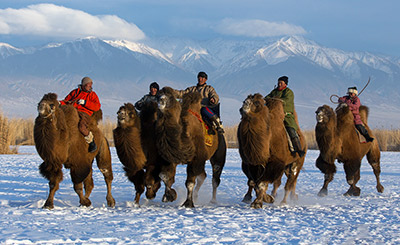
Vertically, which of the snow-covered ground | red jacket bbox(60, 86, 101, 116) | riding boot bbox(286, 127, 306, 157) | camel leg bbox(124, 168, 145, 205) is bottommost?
the snow-covered ground

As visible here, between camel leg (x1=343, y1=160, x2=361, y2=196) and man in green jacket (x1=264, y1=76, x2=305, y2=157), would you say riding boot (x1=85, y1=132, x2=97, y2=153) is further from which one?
camel leg (x1=343, y1=160, x2=361, y2=196)

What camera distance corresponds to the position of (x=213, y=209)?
8.48 meters

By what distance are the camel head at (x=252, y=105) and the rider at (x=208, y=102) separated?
37.6 inches

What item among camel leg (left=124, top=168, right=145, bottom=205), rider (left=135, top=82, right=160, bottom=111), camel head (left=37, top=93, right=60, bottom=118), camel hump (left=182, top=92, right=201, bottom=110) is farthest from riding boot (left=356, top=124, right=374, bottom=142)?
camel head (left=37, top=93, right=60, bottom=118)

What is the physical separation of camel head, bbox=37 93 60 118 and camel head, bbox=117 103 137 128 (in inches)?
39.4

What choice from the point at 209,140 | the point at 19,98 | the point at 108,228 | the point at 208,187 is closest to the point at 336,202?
the point at 209,140

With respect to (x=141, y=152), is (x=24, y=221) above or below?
below

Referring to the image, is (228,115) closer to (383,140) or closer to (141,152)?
(383,140)

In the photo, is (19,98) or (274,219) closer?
(274,219)

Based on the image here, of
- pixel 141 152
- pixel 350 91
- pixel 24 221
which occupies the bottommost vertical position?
pixel 24 221

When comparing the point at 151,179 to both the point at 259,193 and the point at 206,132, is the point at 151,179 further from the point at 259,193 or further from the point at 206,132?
the point at 259,193

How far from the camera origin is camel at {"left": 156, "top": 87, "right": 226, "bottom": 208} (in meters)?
8.41

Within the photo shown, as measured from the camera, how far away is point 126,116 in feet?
28.6

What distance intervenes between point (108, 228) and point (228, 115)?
12867 centimetres
